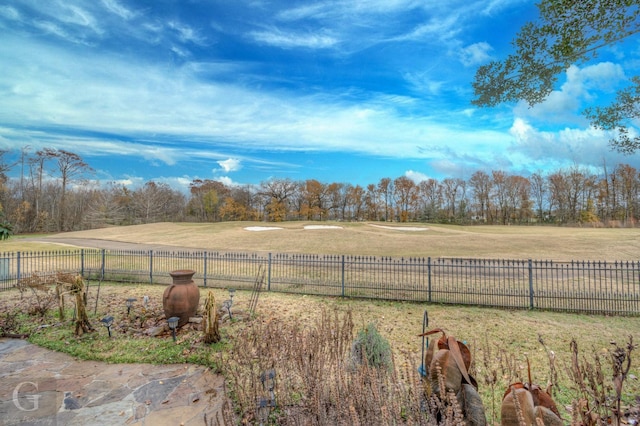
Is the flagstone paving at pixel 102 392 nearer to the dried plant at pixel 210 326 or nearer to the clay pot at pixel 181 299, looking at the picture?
the dried plant at pixel 210 326

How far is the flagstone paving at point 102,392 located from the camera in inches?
153

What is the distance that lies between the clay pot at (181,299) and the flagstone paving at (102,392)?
5.56 feet

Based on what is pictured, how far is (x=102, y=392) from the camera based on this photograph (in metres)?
4.52

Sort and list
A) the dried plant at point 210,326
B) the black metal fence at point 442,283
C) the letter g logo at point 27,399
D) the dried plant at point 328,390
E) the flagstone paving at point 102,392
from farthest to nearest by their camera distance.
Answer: the black metal fence at point 442,283, the dried plant at point 210,326, the letter g logo at point 27,399, the flagstone paving at point 102,392, the dried plant at point 328,390

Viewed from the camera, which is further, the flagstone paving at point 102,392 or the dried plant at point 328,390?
the flagstone paving at point 102,392

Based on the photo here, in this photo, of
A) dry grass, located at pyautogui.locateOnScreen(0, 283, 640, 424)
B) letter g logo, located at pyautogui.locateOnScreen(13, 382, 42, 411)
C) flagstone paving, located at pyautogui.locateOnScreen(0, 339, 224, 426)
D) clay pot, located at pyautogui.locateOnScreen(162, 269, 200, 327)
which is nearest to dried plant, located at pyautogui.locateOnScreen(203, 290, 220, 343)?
dry grass, located at pyautogui.locateOnScreen(0, 283, 640, 424)

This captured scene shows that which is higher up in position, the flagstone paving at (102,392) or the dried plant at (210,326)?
the dried plant at (210,326)

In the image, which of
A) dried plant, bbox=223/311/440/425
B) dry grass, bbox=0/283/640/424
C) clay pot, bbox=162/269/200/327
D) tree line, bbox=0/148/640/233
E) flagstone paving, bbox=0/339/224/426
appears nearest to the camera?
dried plant, bbox=223/311/440/425

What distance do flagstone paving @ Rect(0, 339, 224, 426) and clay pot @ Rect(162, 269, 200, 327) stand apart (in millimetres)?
1696

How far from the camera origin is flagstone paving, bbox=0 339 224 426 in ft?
12.8

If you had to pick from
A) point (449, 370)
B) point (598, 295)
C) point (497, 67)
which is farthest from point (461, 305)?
point (449, 370)

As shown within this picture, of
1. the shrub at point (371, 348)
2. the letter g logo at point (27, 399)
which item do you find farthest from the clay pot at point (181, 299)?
the shrub at point (371, 348)

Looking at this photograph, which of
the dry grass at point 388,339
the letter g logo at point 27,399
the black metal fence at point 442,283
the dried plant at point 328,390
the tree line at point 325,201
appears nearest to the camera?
the dried plant at point 328,390

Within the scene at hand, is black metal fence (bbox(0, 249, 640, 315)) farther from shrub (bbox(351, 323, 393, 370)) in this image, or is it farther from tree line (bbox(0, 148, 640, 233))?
tree line (bbox(0, 148, 640, 233))
